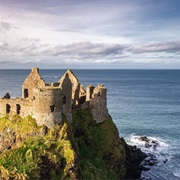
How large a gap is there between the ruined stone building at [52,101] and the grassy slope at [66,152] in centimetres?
127

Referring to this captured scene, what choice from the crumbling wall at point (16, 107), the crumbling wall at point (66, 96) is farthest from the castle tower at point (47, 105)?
the crumbling wall at point (66, 96)

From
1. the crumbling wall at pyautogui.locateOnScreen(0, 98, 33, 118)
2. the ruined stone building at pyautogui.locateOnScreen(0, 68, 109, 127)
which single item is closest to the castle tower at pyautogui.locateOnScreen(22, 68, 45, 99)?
the ruined stone building at pyautogui.locateOnScreen(0, 68, 109, 127)

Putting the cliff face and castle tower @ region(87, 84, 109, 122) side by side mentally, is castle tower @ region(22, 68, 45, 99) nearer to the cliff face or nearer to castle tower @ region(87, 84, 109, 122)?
the cliff face

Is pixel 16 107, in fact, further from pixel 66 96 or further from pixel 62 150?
pixel 62 150

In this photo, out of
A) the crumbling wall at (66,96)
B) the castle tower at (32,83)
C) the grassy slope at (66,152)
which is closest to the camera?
the grassy slope at (66,152)

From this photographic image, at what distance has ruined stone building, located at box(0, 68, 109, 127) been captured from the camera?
133ft

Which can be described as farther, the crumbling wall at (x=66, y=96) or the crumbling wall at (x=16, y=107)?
the crumbling wall at (x=66, y=96)

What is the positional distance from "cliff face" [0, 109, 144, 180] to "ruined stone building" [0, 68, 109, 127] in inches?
45.2

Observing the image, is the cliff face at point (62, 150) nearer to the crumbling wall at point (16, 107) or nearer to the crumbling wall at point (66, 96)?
the crumbling wall at point (16, 107)

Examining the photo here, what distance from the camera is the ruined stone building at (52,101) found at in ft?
133

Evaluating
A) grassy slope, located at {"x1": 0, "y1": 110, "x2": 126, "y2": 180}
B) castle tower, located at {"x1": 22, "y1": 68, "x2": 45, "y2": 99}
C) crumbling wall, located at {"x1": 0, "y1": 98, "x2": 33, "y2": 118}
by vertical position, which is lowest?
grassy slope, located at {"x1": 0, "y1": 110, "x2": 126, "y2": 180}

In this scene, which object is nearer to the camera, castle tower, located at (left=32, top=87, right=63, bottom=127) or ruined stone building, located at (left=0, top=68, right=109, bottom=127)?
castle tower, located at (left=32, top=87, right=63, bottom=127)

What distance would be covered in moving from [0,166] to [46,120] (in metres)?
8.62

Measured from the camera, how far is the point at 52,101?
4059cm
